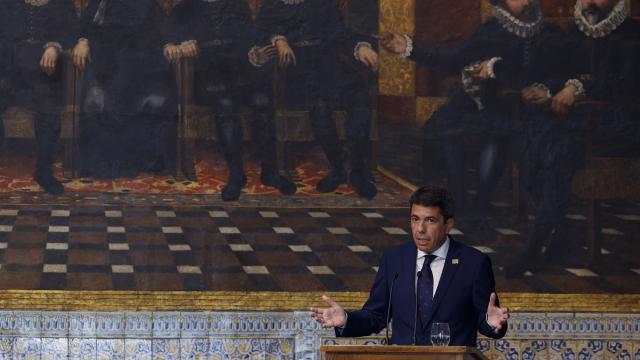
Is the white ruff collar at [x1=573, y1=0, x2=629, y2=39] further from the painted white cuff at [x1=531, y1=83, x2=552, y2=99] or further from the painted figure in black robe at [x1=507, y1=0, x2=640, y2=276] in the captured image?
the painted white cuff at [x1=531, y1=83, x2=552, y2=99]

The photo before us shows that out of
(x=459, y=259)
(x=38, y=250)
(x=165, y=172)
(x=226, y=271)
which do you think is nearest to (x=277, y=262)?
(x=226, y=271)

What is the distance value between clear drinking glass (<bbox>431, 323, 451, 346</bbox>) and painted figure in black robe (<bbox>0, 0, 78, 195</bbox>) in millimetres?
4151

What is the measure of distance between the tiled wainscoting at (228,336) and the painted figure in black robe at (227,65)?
89 centimetres

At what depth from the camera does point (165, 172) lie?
9.09m

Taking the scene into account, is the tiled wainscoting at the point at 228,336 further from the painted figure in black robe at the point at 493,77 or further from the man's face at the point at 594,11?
the man's face at the point at 594,11

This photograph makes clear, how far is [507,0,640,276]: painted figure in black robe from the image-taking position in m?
9.34

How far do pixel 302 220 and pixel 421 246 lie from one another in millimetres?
3351

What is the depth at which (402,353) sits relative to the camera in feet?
17.4

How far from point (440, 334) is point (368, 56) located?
3.95m

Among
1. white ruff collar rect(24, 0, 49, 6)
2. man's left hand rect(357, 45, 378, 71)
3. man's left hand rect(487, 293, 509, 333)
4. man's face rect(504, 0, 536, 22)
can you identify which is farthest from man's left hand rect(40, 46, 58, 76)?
man's left hand rect(487, 293, 509, 333)

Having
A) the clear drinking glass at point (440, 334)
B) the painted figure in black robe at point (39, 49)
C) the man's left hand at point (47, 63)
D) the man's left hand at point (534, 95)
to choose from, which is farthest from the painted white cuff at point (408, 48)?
the clear drinking glass at point (440, 334)

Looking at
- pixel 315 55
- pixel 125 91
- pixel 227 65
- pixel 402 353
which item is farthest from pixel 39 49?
pixel 402 353

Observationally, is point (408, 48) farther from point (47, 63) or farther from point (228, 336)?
point (47, 63)

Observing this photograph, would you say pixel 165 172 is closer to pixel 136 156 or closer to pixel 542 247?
pixel 136 156
